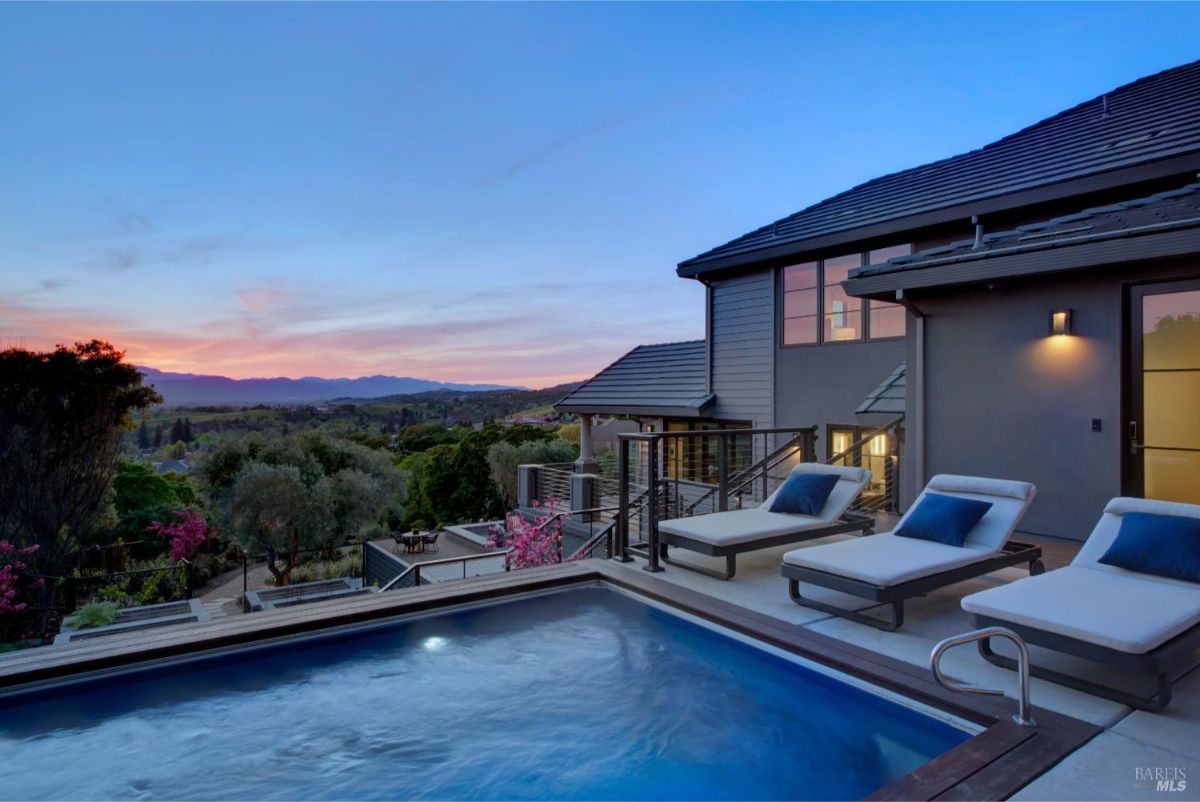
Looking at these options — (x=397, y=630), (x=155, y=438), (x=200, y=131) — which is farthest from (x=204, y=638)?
(x=155, y=438)

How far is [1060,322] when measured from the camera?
586cm

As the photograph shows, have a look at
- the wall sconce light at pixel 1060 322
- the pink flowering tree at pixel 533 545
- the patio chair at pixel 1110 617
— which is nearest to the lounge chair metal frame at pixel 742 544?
the patio chair at pixel 1110 617

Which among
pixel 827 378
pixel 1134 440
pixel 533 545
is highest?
pixel 827 378

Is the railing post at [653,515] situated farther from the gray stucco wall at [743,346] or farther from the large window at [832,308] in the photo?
the gray stucco wall at [743,346]

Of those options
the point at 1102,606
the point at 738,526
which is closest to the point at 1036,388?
the point at 738,526

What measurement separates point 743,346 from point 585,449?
501 cm

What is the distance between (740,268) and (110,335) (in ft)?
49.5

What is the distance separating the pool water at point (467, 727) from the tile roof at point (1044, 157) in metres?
7.69

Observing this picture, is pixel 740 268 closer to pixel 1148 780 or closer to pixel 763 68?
pixel 763 68

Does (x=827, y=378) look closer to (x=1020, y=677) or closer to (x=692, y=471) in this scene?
(x=692, y=471)

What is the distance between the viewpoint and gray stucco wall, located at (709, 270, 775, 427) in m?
12.2

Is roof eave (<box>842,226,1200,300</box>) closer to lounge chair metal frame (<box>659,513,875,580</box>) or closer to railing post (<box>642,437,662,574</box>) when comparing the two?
lounge chair metal frame (<box>659,513,875,580</box>)

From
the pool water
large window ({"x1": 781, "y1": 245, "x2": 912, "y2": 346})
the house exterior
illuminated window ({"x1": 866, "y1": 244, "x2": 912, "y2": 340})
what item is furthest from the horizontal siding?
the pool water

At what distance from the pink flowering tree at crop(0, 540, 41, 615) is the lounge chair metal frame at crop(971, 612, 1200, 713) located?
1364 cm
